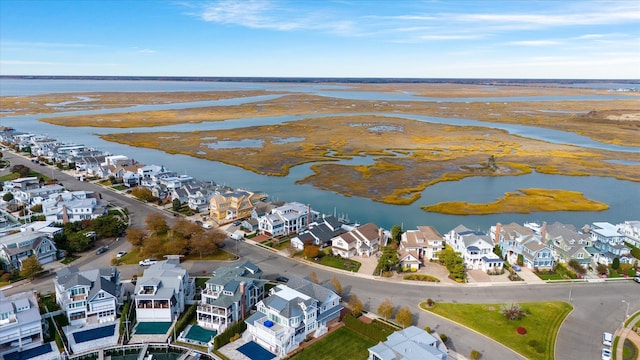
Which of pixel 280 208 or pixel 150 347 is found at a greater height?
pixel 280 208

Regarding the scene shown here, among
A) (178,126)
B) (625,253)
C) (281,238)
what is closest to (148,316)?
(281,238)

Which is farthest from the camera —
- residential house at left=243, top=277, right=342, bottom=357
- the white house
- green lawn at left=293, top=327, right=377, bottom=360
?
residential house at left=243, top=277, right=342, bottom=357

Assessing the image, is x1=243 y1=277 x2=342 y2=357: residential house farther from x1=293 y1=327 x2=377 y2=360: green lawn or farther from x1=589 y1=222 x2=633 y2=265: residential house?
x1=589 y1=222 x2=633 y2=265: residential house

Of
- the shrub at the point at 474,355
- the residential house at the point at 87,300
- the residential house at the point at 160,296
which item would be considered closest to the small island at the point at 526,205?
the shrub at the point at 474,355

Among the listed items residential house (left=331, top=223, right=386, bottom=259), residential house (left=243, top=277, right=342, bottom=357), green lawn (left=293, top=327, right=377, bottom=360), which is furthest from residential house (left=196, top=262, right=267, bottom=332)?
residential house (left=331, top=223, right=386, bottom=259)

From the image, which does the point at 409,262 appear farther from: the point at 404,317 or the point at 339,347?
the point at 339,347

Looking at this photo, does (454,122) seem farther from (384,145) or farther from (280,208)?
(280,208)

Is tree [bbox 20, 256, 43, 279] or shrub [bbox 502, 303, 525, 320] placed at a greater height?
tree [bbox 20, 256, 43, 279]

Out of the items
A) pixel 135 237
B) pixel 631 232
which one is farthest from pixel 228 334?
pixel 631 232
